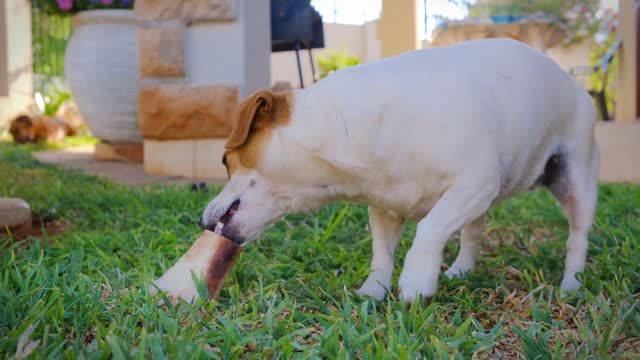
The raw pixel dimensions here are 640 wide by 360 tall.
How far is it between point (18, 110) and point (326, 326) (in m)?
9.17

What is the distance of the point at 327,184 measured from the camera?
67.9 inches

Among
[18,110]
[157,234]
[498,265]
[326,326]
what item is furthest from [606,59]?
[18,110]

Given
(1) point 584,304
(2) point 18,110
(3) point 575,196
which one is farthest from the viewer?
(2) point 18,110

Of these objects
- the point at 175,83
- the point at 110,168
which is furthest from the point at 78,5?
the point at 175,83

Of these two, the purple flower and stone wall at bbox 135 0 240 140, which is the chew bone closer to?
stone wall at bbox 135 0 240 140

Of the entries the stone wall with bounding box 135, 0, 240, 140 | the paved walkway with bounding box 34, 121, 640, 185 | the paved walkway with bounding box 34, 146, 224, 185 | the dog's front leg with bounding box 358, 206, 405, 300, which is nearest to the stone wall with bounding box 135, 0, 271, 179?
the stone wall with bounding box 135, 0, 240, 140

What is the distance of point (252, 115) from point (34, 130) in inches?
265

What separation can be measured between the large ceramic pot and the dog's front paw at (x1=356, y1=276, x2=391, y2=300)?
3.57 metres

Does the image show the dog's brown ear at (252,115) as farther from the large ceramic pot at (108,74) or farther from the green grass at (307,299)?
the large ceramic pot at (108,74)

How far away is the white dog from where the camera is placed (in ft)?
5.39

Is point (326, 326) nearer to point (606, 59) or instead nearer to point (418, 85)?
point (418, 85)

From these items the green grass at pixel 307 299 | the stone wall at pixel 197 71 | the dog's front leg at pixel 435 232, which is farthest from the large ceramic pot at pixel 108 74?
the dog's front leg at pixel 435 232

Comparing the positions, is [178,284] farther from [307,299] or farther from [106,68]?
[106,68]

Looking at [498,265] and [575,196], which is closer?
[575,196]
